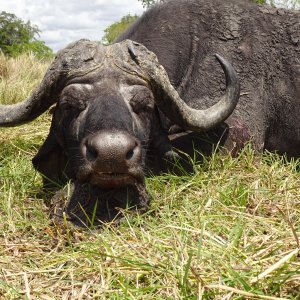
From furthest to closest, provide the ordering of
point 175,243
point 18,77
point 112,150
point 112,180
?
point 18,77 < point 112,180 < point 112,150 < point 175,243

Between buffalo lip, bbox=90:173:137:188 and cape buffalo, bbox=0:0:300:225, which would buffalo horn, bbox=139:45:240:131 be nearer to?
cape buffalo, bbox=0:0:300:225

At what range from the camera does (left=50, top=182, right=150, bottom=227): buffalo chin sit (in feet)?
9.22

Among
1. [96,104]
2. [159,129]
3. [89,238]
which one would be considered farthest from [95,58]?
[89,238]

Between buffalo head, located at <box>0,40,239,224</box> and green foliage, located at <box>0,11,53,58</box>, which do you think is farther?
green foliage, located at <box>0,11,53,58</box>

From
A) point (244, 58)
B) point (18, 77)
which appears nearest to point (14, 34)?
point (18, 77)

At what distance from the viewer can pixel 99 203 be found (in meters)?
2.86

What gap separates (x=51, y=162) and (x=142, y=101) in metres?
0.83

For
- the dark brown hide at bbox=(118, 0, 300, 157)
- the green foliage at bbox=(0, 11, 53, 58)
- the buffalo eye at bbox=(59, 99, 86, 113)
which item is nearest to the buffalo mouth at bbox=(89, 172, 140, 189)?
the buffalo eye at bbox=(59, 99, 86, 113)

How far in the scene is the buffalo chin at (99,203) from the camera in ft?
9.22

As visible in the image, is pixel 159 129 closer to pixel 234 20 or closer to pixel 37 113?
pixel 37 113

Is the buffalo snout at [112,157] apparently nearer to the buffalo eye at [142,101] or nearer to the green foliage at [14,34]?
the buffalo eye at [142,101]

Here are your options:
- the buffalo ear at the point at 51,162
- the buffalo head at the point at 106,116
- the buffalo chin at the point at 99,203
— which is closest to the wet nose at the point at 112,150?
the buffalo head at the point at 106,116

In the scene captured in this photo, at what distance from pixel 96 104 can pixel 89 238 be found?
76 cm

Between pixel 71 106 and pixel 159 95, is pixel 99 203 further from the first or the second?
pixel 159 95
